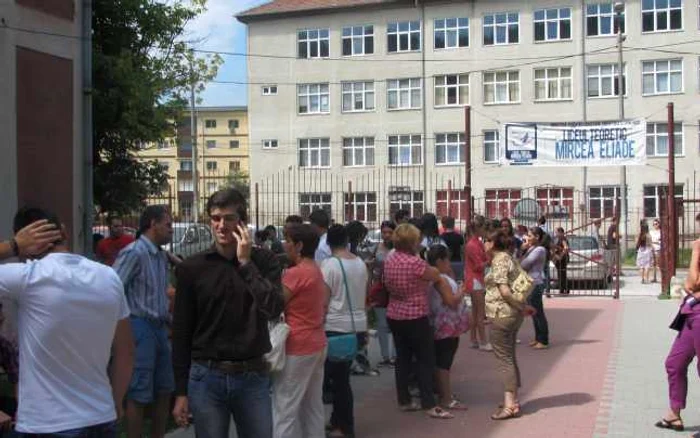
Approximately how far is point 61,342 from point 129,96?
569 inches

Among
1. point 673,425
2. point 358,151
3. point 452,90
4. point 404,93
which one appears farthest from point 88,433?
point 358,151

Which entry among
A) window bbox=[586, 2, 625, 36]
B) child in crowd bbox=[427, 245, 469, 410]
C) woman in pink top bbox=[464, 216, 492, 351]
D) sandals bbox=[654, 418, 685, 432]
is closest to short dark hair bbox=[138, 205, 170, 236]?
child in crowd bbox=[427, 245, 469, 410]

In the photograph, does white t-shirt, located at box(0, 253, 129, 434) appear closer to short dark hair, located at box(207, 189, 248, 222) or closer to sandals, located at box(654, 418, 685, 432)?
short dark hair, located at box(207, 189, 248, 222)

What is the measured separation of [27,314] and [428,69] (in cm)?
4555

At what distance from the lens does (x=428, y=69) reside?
47.9 m

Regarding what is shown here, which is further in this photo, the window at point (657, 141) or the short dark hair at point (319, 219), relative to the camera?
the window at point (657, 141)

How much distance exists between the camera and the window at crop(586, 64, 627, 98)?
4491 cm

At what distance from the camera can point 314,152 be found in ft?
165

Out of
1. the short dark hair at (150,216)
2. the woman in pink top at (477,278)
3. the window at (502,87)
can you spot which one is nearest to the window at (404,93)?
the window at (502,87)

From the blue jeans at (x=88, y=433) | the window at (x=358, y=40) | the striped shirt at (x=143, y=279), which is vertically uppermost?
the window at (x=358, y=40)

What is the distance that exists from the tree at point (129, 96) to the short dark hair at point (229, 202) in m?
13.3

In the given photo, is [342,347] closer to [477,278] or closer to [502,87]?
[477,278]

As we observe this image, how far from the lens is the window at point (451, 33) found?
4728 cm

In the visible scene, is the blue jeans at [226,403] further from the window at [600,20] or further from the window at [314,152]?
the window at [314,152]
